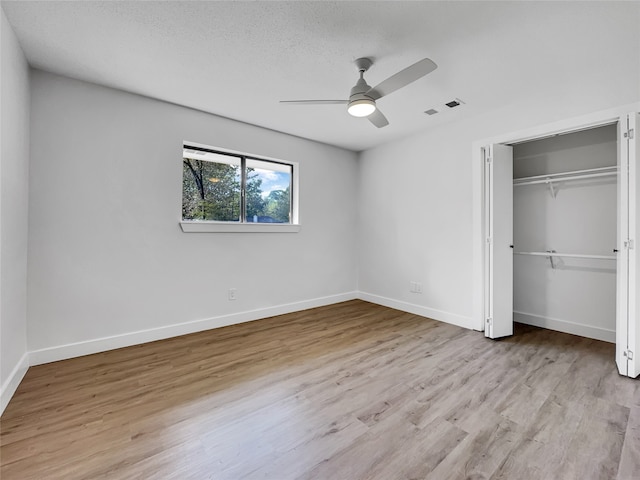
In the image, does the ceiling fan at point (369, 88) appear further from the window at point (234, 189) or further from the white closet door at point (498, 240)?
the window at point (234, 189)

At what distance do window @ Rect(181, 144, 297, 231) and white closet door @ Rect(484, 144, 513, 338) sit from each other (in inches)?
99.6

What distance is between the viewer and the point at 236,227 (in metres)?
3.50

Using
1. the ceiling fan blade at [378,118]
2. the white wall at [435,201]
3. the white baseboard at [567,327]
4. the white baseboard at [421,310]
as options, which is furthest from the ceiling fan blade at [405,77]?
the white baseboard at [567,327]

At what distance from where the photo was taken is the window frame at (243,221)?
3213 millimetres

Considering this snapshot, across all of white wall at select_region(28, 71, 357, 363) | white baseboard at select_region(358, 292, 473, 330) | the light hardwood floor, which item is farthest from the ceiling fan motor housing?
white baseboard at select_region(358, 292, 473, 330)

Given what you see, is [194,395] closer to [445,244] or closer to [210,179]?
[210,179]

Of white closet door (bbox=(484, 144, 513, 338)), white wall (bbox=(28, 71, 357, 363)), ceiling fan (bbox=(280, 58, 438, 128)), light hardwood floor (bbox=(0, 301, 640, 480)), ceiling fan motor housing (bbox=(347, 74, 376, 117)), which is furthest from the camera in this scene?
white closet door (bbox=(484, 144, 513, 338))

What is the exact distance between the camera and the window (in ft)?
10.9

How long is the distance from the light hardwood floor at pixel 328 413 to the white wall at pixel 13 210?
0.90 feet

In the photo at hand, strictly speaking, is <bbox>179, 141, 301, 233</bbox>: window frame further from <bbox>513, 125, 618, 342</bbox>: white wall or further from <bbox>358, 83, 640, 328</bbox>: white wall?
<bbox>513, 125, 618, 342</bbox>: white wall

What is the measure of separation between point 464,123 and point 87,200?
13.6 ft

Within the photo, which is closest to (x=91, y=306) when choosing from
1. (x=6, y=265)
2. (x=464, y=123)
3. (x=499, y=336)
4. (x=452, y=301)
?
(x=6, y=265)

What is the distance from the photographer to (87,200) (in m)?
2.62

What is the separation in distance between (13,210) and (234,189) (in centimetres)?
201
